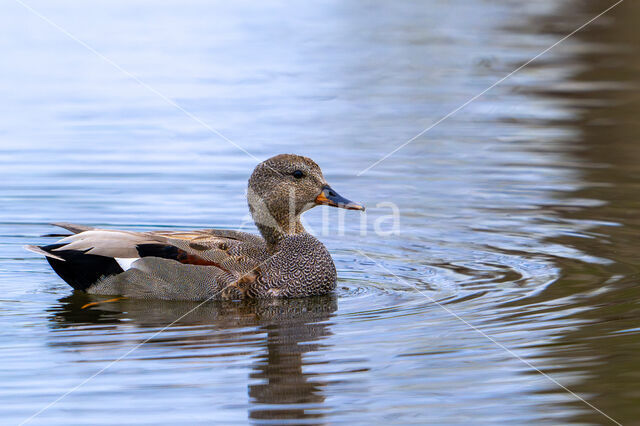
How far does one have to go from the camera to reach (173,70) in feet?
58.9

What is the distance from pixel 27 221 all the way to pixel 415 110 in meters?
6.66

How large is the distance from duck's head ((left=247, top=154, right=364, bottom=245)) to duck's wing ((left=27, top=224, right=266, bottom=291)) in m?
0.58

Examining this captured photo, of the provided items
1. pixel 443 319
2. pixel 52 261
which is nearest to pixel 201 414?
pixel 443 319

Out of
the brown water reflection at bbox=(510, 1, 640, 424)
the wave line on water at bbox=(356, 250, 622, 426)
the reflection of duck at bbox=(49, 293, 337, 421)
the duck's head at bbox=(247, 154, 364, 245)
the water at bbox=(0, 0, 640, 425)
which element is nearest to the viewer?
the wave line on water at bbox=(356, 250, 622, 426)

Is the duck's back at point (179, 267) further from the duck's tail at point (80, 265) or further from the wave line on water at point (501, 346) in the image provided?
the wave line on water at point (501, 346)

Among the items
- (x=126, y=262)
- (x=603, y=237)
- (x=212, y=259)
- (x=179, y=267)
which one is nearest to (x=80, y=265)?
(x=126, y=262)

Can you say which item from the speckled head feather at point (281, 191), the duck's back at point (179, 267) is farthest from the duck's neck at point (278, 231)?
the duck's back at point (179, 267)

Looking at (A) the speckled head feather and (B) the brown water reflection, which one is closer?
(B) the brown water reflection

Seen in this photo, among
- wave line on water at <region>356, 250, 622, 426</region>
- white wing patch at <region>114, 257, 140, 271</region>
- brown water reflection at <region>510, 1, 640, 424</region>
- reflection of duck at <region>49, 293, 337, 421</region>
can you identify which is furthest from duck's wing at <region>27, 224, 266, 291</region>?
brown water reflection at <region>510, 1, 640, 424</region>

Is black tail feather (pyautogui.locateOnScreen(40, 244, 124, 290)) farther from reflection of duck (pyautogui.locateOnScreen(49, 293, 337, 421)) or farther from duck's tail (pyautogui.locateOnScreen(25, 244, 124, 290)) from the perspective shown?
reflection of duck (pyautogui.locateOnScreen(49, 293, 337, 421))

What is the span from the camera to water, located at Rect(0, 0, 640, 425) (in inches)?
269

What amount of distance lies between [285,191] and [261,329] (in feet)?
6.09

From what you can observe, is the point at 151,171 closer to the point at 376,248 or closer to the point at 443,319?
the point at 376,248

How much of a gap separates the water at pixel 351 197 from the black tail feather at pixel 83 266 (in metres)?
0.26
